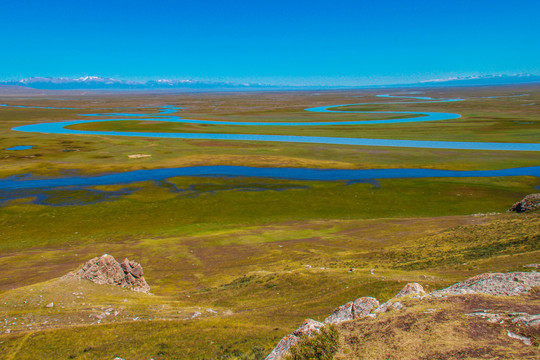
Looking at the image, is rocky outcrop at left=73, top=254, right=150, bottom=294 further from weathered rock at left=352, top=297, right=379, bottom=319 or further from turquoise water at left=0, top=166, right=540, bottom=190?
turquoise water at left=0, top=166, right=540, bottom=190

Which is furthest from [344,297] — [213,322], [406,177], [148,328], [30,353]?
[406,177]

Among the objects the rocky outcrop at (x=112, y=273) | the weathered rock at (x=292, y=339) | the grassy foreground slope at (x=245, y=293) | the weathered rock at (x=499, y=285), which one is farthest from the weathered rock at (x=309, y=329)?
the rocky outcrop at (x=112, y=273)

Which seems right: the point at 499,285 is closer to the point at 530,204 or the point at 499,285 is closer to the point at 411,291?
the point at 411,291

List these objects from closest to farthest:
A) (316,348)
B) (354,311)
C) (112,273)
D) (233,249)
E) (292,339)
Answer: (316,348) → (292,339) → (354,311) → (112,273) → (233,249)

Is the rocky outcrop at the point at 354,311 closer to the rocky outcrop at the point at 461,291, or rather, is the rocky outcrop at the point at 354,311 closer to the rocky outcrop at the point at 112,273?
the rocky outcrop at the point at 461,291

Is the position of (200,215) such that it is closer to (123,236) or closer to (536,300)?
(123,236)

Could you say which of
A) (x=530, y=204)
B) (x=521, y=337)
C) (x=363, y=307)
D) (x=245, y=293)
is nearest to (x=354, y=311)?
(x=363, y=307)

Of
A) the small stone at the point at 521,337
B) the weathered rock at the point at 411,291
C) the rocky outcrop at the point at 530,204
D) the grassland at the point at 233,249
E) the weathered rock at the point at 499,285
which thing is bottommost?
the grassland at the point at 233,249
